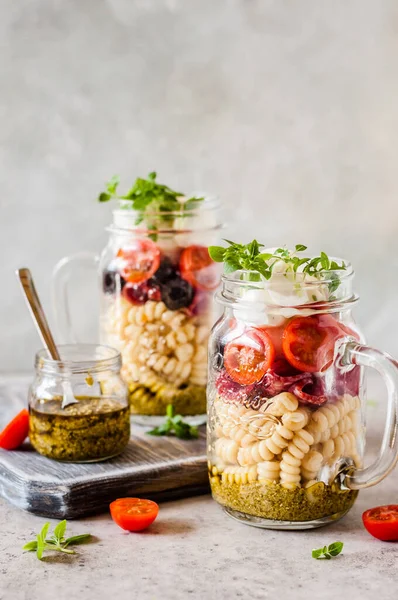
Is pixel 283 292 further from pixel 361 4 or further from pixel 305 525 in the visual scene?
pixel 361 4

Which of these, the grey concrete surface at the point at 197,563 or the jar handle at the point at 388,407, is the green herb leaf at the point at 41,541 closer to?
the grey concrete surface at the point at 197,563

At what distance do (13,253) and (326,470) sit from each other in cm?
126

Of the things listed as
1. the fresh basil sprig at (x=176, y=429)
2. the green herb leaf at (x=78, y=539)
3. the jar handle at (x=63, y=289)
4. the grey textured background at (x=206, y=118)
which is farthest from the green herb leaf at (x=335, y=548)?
the grey textured background at (x=206, y=118)

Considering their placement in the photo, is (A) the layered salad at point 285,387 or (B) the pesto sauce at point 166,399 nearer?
(A) the layered salad at point 285,387

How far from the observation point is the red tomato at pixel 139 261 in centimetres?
172

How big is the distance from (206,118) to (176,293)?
733 millimetres

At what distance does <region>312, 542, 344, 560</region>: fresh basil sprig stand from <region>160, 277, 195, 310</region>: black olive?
58 cm

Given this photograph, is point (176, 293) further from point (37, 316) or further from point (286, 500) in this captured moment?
point (286, 500)

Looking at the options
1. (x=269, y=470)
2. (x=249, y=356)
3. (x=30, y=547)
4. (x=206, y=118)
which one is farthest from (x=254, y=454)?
(x=206, y=118)

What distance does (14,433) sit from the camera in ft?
5.31

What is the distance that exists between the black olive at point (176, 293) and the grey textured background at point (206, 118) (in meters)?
0.68

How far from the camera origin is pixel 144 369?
1.76 m

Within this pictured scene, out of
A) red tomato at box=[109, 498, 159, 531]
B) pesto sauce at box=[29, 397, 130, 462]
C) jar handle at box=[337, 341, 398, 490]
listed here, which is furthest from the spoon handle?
jar handle at box=[337, 341, 398, 490]

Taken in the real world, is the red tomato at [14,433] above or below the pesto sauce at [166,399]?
below
